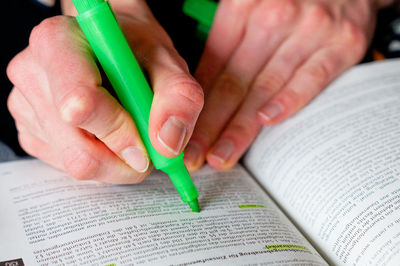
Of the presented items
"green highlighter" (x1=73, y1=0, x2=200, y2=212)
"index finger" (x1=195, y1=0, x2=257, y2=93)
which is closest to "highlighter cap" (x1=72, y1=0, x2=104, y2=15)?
"green highlighter" (x1=73, y1=0, x2=200, y2=212)

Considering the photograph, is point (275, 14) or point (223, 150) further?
point (275, 14)

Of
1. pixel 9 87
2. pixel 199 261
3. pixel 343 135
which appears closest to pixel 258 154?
pixel 343 135

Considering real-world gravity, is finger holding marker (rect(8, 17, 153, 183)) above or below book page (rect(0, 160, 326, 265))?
above

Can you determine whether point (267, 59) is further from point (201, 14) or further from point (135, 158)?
point (135, 158)

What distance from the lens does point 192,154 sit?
62cm

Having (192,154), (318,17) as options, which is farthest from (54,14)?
(318,17)

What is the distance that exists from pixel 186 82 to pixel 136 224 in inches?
7.1

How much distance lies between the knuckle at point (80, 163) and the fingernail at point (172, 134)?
0.32 ft

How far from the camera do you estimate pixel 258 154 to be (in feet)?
2.21

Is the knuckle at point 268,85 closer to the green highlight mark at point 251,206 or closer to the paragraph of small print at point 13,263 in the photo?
the green highlight mark at point 251,206

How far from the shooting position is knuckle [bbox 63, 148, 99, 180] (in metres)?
0.47

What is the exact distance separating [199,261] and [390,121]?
0.38 metres

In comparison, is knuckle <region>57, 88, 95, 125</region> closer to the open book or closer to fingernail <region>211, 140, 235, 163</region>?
the open book

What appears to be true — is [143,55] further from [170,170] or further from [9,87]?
[9,87]
